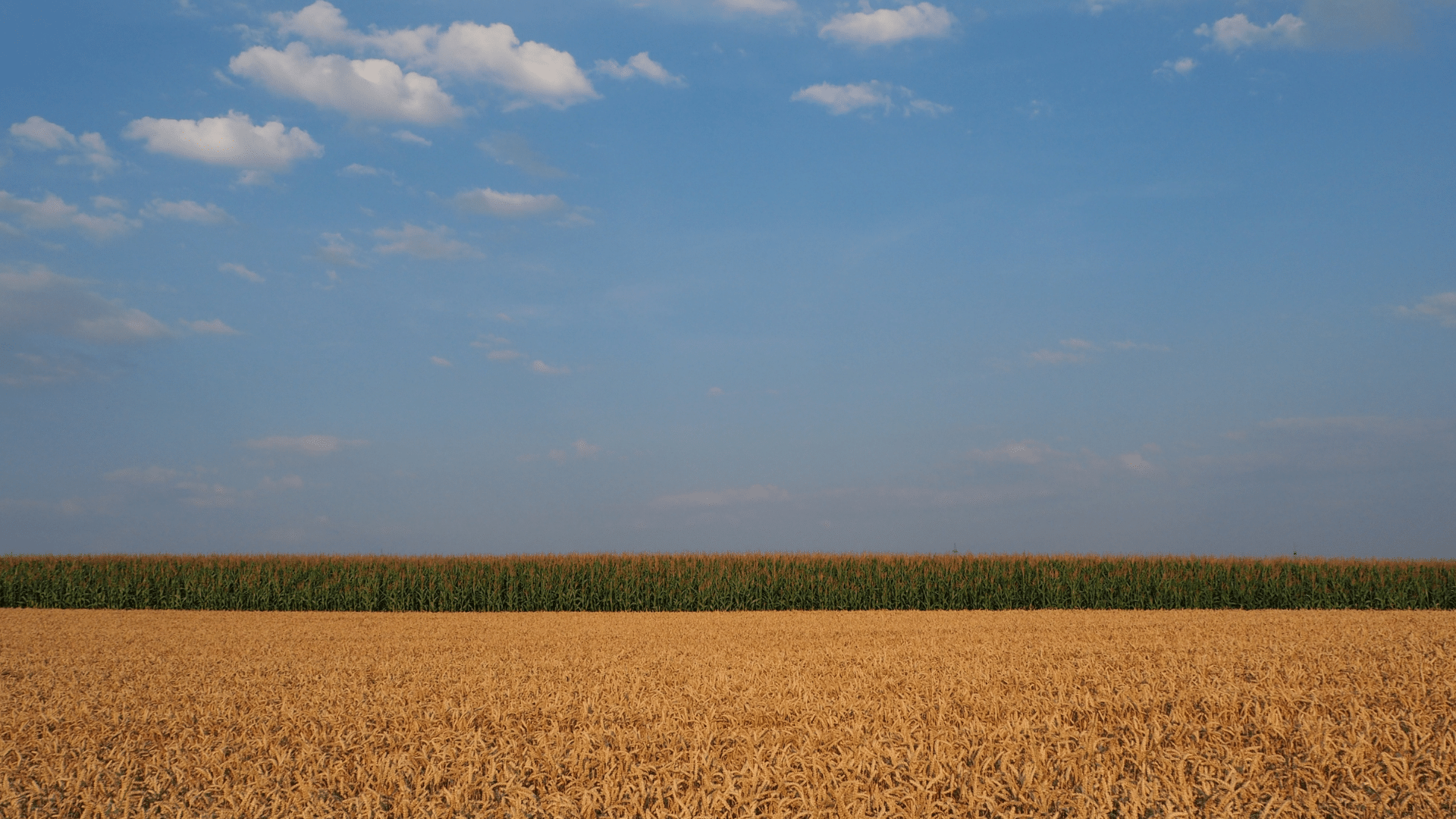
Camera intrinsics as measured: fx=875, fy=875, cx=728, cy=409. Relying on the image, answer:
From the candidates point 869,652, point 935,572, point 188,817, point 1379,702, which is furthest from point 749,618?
point 188,817

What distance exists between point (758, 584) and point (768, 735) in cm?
1681

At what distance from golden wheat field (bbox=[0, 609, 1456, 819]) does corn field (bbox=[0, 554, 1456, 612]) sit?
13.4 metres

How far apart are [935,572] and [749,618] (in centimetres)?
703

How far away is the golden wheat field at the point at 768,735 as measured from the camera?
3.40 m

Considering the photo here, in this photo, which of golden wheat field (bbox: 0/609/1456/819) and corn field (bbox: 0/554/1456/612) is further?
corn field (bbox: 0/554/1456/612)

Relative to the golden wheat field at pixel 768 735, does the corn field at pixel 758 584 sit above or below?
below

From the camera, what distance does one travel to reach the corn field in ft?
67.9

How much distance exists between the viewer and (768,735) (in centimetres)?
407

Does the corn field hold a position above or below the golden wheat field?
below

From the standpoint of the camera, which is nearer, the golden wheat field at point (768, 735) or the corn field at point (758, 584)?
the golden wheat field at point (768, 735)

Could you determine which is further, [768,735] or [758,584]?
[758,584]

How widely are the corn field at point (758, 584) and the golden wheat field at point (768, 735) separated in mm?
13431

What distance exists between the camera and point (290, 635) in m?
12.2

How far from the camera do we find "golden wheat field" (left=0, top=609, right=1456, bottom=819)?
3404mm
